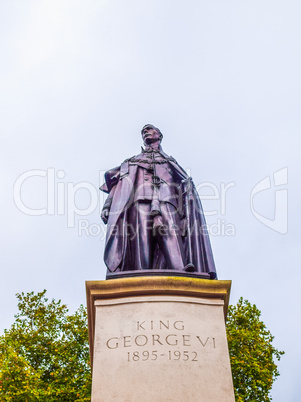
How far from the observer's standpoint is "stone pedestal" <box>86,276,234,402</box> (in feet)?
20.0

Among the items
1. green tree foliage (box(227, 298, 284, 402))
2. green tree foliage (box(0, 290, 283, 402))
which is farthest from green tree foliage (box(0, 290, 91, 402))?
green tree foliage (box(227, 298, 284, 402))

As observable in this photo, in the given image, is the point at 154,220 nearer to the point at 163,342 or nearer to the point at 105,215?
the point at 105,215

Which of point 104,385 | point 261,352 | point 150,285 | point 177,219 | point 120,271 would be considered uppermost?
point 261,352

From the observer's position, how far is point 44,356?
62.8 feet

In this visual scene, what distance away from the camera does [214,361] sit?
6.40 m

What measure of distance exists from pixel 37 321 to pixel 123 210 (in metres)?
13.5

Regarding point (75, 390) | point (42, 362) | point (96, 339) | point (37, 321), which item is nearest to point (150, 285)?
point (96, 339)

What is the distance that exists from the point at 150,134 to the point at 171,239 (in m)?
2.79

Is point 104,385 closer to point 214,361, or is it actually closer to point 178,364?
point 178,364

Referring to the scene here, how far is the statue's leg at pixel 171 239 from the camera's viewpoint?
7.93 meters

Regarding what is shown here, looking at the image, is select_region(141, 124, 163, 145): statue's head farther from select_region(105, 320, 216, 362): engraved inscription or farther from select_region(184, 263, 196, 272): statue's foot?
select_region(105, 320, 216, 362): engraved inscription

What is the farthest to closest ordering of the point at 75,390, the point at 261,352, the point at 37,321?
1. the point at 37,321
2. the point at 261,352
3. the point at 75,390

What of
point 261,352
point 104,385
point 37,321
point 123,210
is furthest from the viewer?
point 37,321

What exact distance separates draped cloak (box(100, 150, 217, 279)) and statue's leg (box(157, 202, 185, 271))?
0.52ft
